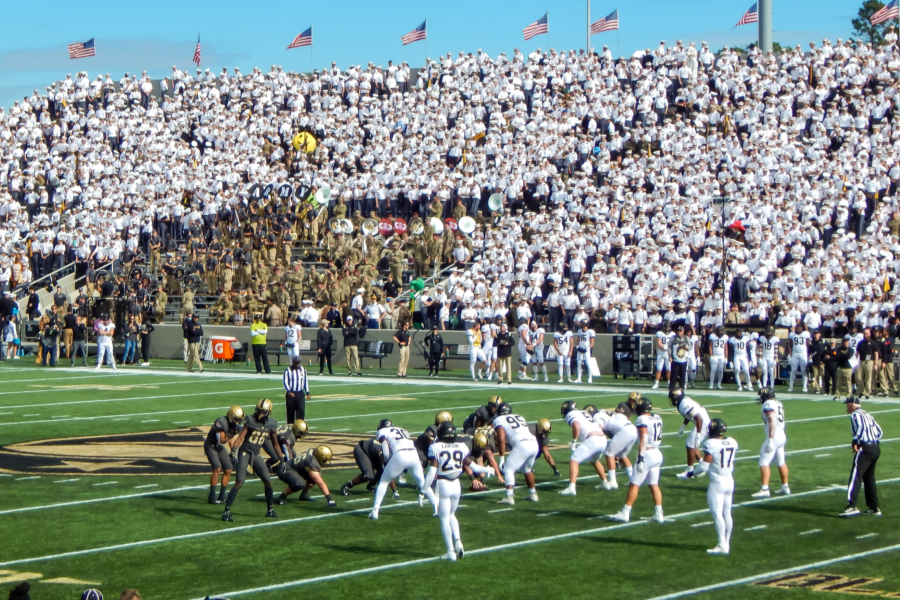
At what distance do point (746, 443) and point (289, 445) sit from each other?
321 inches

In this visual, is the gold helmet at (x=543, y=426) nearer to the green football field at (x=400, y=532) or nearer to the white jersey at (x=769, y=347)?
the green football field at (x=400, y=532)

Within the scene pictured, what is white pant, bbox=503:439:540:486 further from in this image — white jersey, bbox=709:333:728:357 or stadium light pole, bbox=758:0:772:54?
stadium light pole, bbox=758:0:772:54

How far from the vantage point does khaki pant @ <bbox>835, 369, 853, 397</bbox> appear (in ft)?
85.3

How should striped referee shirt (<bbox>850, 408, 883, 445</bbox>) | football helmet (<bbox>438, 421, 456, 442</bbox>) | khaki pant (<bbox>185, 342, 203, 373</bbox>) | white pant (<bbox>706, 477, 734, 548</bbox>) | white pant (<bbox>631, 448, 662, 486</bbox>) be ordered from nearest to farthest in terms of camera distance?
1. white pant (<bbox>706, 477, 734, 548</bbox>)
2. football helmet (<bbox>438, 421, 456, 442</bbox>)
3. white pant (<bbox>631, 448, 662, 486</bbox>)
4. striped referee shirt (<bbox>850, 408, 883, 445</bbox>)
5. khaki pant (<bbox>185, 342, 203, 373</bbox>)

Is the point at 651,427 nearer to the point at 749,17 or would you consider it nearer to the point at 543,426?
the point at 543,426

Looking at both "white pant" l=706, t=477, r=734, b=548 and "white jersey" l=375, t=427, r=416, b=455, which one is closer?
"white pant" l=706, t=477, r=734, b=548

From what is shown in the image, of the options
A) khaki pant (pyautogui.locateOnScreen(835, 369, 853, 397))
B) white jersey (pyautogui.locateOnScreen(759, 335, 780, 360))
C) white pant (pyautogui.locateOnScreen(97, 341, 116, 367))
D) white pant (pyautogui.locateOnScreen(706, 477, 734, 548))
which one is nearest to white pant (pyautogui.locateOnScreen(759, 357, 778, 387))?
white jersey (pyautogui.locateOnScreen(759, 335, 780, 360))

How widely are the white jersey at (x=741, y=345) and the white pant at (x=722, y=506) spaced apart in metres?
Result: 16.1

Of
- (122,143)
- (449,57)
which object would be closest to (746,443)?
(449,57)

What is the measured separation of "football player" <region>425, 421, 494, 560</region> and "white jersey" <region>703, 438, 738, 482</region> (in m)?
2.46

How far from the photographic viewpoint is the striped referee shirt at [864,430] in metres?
14.2

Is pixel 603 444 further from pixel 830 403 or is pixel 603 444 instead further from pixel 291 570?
pixel 830 403

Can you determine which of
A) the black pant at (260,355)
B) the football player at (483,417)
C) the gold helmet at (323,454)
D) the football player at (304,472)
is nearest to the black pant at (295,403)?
the football player at (483,417)

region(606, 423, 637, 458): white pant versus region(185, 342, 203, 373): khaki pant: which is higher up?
region(185, 342, 203, 373): khaki pant
